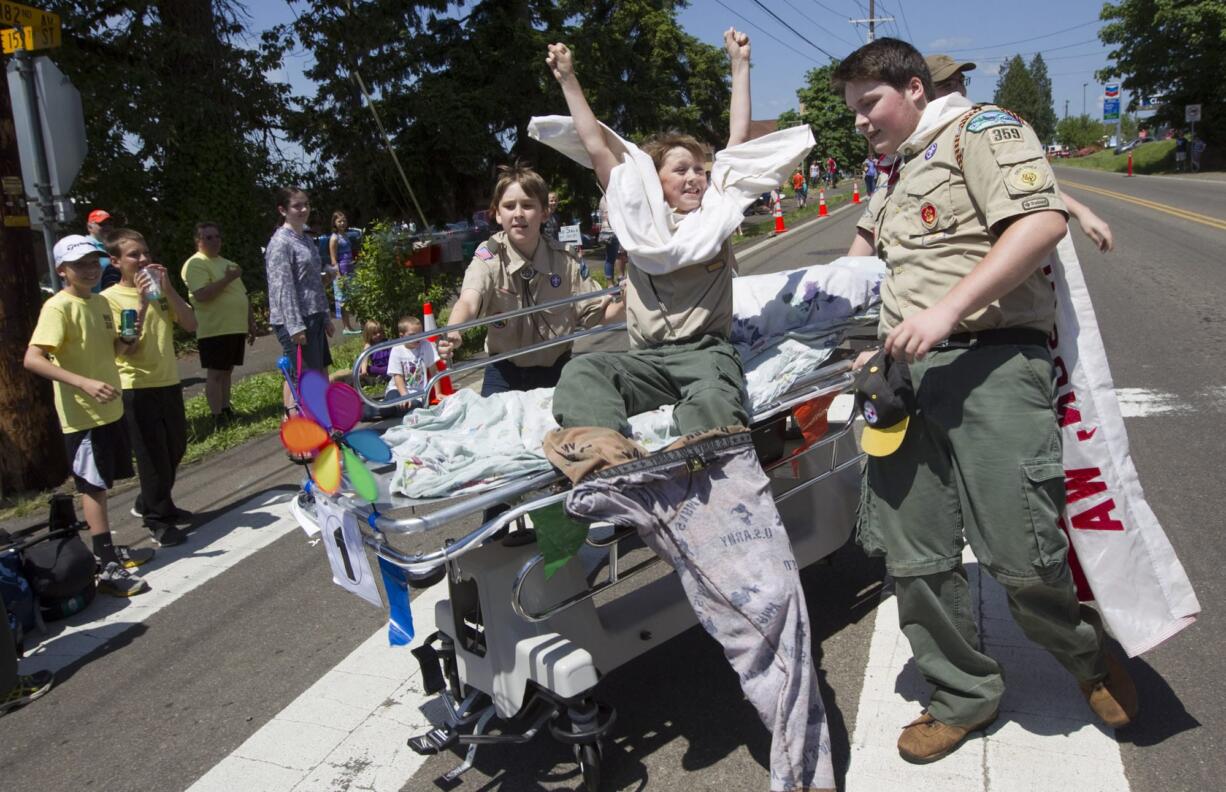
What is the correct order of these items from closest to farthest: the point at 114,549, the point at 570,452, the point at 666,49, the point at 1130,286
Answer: the point at 570,452 < the point at 114,549 < the point at 1130,286 < the point at 666,49

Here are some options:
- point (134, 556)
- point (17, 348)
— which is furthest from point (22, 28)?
point (134, 556)

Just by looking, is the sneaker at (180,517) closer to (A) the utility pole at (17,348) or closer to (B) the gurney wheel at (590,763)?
(A) the utility pole at (17,348)

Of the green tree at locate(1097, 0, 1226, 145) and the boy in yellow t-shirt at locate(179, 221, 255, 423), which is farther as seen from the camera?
the green tree at locate(1097, 0, 1226, 145)

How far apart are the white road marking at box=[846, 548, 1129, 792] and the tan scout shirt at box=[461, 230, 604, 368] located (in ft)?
6.72

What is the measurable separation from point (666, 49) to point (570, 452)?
38.0 m

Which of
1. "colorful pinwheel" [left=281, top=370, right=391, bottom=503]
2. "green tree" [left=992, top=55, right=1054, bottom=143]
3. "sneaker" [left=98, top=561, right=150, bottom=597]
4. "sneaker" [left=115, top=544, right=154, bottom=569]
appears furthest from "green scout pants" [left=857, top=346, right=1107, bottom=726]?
"green tree" [left=992, top=55, right=1054, bottom=143]

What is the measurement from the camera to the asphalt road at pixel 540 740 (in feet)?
10.3

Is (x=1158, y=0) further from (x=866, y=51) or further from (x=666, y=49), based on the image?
(x=866, y=51)

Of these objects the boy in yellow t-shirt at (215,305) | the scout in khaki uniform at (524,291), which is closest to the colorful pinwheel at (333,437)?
the scout in khaki uniform at (524,291)

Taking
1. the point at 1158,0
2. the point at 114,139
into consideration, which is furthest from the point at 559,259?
the point at 1158,0

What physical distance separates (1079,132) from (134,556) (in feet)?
488

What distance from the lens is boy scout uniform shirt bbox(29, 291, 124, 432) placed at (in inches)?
204

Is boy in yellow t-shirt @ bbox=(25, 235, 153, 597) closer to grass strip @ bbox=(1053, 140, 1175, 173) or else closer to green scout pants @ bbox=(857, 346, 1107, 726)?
green scout pants @ bbox=(857, 346, 1107, 726)

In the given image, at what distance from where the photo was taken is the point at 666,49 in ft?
124
